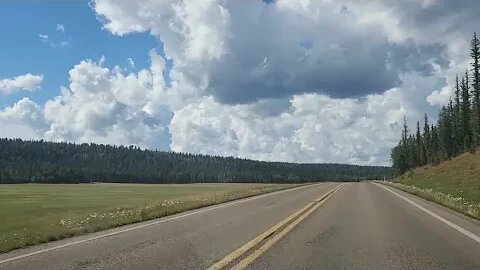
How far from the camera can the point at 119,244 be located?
42.1 ft

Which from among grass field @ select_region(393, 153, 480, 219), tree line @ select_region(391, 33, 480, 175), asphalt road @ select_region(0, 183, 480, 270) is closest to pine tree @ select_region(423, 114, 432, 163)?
tree line @ select_region(391, 33, 480, 175)

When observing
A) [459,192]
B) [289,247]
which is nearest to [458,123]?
[459,192]

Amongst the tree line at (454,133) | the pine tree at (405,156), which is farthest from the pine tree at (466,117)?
the pine tree at (405,156)

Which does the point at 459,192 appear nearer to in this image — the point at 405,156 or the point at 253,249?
the point at 253,249

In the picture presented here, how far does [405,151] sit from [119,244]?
152m

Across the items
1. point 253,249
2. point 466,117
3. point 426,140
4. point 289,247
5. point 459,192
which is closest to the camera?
point 253,249

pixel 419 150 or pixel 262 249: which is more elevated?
pixel 419 150

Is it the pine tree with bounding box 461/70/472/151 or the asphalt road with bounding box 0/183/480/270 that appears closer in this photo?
the asphalt road with bounding box 0/183/480/270

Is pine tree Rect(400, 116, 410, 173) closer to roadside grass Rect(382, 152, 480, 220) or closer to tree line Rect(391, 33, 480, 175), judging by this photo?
tree line Rect(391, 33, 480, 175)

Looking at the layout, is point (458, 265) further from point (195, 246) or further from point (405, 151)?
point (405, 151)

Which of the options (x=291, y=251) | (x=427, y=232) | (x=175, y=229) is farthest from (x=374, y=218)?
(x=291, y=251)

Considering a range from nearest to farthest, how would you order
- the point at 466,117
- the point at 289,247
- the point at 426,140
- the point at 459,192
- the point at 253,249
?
the point at 253,249 < the point at 289,247 < the point at 459,192 < the point at 466,117 < the point at 426,140

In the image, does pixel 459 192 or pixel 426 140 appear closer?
pixel 459 192

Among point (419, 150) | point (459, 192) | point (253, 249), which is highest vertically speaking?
point (419, 150)
